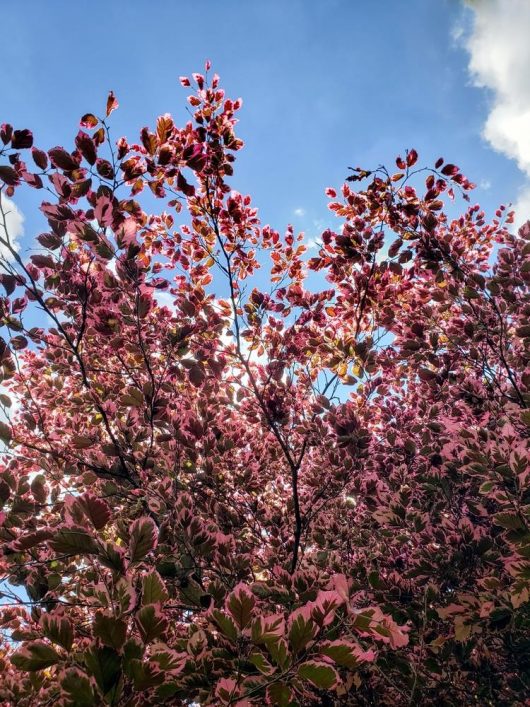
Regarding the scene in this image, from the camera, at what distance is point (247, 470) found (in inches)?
163

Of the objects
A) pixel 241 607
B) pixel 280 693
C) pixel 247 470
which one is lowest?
pixel 280 693

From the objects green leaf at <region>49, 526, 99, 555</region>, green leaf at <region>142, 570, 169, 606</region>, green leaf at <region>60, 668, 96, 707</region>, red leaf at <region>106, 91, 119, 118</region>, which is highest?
red leaf at <region>106, 91, 119, 118</region>

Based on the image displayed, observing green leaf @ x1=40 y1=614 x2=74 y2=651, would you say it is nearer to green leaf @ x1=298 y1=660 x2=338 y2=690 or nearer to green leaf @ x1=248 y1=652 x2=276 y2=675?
green leaf @ x1=248 y1=652 x2=276 y2=675

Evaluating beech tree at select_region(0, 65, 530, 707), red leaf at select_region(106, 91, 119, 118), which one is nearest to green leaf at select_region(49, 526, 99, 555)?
beech tree at select_region(0, 65, 530, 707)

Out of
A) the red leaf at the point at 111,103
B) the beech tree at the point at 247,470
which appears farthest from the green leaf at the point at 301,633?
the red leaf at the point at 111,103

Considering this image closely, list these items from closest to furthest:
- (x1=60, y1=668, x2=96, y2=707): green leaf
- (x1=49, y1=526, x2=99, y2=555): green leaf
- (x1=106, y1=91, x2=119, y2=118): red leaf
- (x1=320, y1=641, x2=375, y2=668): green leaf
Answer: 1. (x1=60, y1=668, x2=96, y2=707): green leaf
2. (x1=320, y1=641, x2=375, y2=668): green leaf
3. (x1=49, y1=526, x2=99, y2=555): green leaf
4. (x1=106, y1=91, x2=119, y2=118): red leaf

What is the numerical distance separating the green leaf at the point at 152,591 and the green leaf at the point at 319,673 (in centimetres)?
43

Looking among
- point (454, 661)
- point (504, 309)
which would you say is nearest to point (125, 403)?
point (454, 661)

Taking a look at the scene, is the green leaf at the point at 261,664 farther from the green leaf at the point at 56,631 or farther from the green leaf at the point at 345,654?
the green leaf at the point at 56,631

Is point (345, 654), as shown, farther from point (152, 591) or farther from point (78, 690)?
point (78, 690)

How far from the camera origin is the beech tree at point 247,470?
1280 mm

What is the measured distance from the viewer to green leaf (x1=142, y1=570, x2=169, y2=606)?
118 cm

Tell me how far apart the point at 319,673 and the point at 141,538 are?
0.63 meters

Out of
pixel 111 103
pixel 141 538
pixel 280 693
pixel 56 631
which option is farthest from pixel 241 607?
pixel 111 103
